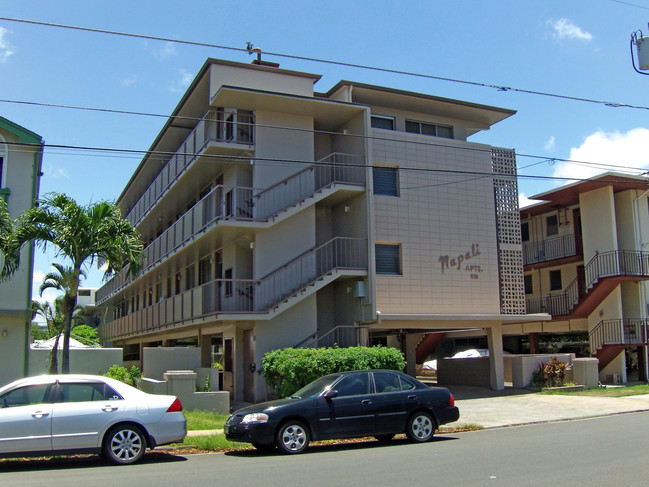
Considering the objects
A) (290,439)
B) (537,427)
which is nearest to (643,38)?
(537,427)

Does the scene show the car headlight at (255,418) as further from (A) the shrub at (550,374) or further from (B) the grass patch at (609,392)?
(A) the shrub at (550,374)

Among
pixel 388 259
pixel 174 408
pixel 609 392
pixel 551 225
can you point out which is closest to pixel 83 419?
pixel 174 408

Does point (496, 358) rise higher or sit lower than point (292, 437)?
higher

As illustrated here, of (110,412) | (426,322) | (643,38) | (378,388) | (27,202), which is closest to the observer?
(110,412)

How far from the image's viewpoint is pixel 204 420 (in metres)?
16.2

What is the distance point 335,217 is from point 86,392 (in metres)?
14.7

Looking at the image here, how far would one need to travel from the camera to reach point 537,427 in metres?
15.9

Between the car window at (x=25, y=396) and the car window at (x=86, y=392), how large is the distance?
0.91 ft

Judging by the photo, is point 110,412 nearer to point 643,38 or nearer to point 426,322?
point 643,38

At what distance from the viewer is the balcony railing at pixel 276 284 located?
21.7 meters

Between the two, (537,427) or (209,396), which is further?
(209,396)

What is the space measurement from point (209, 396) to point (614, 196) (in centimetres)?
2121

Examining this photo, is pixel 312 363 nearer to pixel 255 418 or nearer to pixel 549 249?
pixel 255 418

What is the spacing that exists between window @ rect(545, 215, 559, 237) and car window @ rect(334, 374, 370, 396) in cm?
2356
